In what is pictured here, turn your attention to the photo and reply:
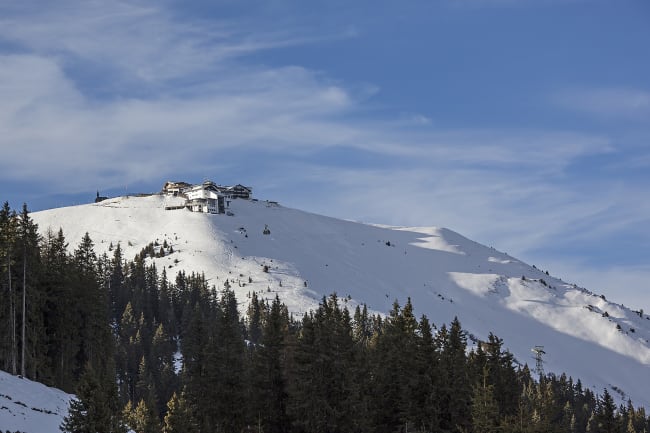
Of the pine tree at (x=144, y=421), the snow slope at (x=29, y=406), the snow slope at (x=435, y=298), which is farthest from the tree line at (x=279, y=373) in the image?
the snow slope at (x=435, y=298)

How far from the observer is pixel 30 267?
57.6 m

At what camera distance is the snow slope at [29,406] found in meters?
37.5

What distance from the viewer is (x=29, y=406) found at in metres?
42.8

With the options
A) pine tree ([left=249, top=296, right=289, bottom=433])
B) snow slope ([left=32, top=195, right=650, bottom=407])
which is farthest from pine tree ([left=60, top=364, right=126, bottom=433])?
snow slope ([left=32, top=195, right=650, bottom=407])

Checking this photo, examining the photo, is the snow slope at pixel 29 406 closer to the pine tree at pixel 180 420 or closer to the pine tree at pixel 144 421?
the pine tree at pixel 144 421

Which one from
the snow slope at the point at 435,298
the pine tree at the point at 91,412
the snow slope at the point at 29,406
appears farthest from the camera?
the snow slope at the point at 435,298

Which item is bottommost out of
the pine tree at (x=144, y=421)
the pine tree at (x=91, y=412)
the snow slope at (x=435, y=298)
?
the pine tree at (x=144, y=421)

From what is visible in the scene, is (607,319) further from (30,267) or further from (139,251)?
(30,267)

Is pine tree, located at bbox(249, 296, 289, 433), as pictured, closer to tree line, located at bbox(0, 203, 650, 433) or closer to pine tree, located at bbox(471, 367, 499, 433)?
tree line, located at bbox(0, 203, 650, 433)

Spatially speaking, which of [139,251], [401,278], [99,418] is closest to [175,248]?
[139,251]

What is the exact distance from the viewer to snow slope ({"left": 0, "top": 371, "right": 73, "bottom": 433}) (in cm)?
3747

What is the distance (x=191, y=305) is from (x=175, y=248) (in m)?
65.9

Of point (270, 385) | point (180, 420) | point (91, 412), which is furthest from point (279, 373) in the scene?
point (91, 412)

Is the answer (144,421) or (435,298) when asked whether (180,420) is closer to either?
(144,421)
